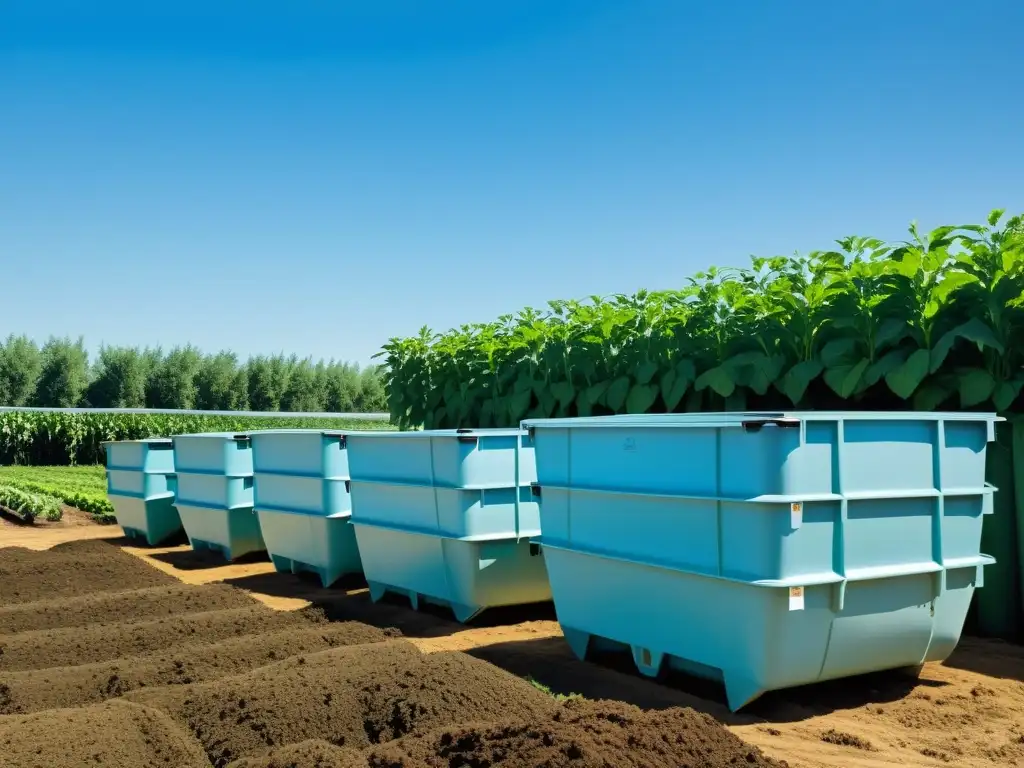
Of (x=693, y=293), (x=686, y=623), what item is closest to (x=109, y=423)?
(x=693, y=293)

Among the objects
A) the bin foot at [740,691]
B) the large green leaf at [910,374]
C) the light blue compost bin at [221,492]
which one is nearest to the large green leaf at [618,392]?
the large green leaf at [910,374]

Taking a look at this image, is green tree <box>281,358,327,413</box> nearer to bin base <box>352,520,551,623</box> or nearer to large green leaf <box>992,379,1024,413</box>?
bin base <box>352,520,551,623</box>

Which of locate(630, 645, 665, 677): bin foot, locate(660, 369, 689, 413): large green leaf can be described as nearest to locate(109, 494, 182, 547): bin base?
locate(660, 369, 689, 413): large green leaf

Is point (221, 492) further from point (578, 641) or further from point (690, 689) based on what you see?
point (690, 689)

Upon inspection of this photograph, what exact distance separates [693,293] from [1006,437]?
3.32m

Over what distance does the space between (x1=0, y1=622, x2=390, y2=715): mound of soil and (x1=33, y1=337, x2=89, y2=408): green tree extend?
5159cm

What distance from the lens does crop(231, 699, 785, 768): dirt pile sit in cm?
385

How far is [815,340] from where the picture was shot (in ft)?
25.6

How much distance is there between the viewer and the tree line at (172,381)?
5306cm

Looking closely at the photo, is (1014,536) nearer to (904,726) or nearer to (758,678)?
(904,726)

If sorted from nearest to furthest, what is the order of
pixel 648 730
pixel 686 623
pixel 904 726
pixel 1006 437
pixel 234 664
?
pixel 648 730 → pixel 904 726 → pixel 686 623 → pixel 234 664 → pixel 1006 437

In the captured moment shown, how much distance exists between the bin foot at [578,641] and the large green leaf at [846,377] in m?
2.75

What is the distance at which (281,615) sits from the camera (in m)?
7.57

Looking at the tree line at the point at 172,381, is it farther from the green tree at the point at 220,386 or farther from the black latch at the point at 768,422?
the black latch at the point at 768,422
